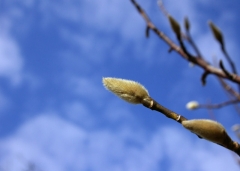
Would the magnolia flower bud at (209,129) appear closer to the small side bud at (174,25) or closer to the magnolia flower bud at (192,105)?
the small side bud at (174,25)

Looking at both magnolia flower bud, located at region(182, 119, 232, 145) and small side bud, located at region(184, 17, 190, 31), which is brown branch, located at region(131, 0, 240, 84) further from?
magnolia flower bud, located at region(182, 119, 232, 145)

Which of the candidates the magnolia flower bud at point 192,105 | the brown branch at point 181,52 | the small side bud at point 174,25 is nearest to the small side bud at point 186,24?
the brown branch at point 181,52

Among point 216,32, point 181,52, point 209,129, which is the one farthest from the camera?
point 181,52

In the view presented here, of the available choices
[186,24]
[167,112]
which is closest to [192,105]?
[186,24]

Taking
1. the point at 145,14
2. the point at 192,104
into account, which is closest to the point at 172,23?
the point at 145,14

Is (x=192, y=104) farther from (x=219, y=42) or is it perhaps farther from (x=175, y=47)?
(x=219, y=42)

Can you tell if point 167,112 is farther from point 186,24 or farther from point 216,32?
point 186,24
